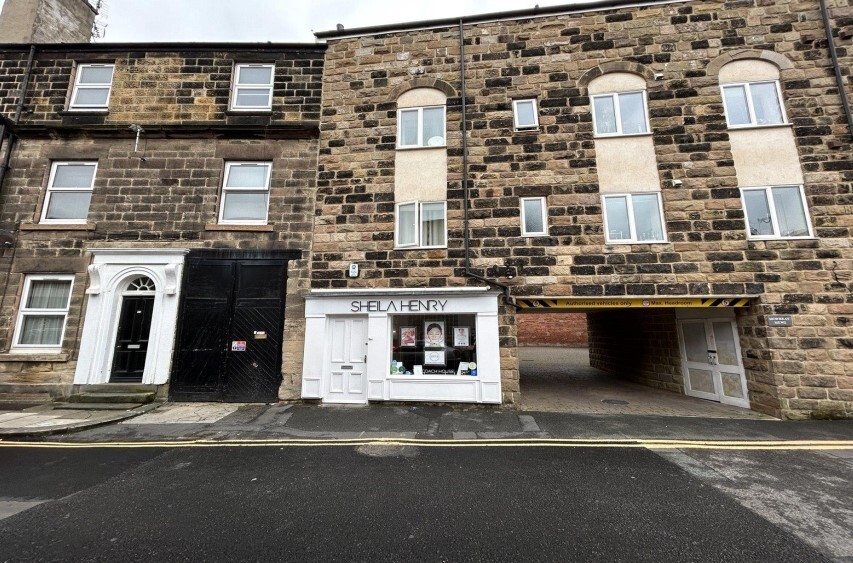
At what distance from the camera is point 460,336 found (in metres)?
8.73

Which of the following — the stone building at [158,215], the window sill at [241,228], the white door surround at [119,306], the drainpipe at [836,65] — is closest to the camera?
the drainpipe at [836,65]

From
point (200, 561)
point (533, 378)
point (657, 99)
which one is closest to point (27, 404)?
point (200, 561)

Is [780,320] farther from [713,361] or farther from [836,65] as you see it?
[836,65]

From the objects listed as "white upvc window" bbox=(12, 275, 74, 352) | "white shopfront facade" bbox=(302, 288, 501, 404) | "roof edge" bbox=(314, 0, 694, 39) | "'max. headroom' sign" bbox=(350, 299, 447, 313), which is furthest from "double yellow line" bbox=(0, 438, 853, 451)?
"roof edge" bbox=(314, 0, 694, 39)

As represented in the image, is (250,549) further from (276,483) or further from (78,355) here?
(78,355)

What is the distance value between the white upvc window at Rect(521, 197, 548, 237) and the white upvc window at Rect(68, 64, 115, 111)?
12.2 meters

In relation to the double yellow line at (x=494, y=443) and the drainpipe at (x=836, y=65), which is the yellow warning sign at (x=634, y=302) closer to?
the double yellow line at (x=494, y=443)

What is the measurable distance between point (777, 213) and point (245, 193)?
13467mm

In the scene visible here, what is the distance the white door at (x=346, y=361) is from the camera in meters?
8.52

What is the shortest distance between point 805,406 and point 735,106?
7199 millimetres

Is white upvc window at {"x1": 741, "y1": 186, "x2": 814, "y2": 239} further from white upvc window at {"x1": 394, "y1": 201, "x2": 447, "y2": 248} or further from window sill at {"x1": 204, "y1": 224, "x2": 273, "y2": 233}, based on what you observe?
window sill at {"x1": 204, "y1": 224, "x2": 273, "y2": 233}

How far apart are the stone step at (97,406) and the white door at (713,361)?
14324 millimetres

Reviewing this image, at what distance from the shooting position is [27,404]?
27.0ft

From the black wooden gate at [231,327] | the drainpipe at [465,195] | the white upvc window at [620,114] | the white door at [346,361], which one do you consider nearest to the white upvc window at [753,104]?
the white upvc window at [620,114]
